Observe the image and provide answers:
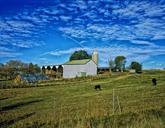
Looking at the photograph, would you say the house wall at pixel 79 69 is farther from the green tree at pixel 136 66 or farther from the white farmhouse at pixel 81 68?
the green tree at pixel 136 66

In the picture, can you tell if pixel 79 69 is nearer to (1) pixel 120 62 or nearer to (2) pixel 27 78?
(2) pixel 27 78

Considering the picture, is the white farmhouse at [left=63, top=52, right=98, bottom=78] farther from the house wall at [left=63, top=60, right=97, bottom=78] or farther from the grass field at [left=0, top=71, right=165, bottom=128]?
the grass field at [left=0, top=71, right=165, bottom=128]

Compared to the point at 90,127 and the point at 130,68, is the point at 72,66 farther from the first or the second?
the point at 90,127

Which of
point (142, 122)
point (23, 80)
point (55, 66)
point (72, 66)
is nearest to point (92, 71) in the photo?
point (72, 66)

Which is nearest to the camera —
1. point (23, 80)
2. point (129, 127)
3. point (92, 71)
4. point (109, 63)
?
point (129, 127)

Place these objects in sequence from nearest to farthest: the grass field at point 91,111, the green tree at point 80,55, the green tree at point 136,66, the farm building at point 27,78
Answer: the grass field at point 91,111, the farm building at point 27,78, the green tree at point 136,66, the green tree at point 80,55

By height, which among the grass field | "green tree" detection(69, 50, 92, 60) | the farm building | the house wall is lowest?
the grass field

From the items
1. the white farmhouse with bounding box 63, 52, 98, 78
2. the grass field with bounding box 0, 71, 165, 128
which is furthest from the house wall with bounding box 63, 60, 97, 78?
the grass field with bounding box 0, 71, 165, 128

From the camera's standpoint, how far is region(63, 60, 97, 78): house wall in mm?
95250

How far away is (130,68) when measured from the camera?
138375 millimetres

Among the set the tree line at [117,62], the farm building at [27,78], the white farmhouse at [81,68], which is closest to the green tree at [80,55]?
the tree line at [117,62]

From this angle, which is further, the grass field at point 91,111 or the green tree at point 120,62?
the green tree at point 120,62

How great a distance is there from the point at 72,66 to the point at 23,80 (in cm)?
2367

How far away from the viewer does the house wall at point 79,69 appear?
9525 centimetres
